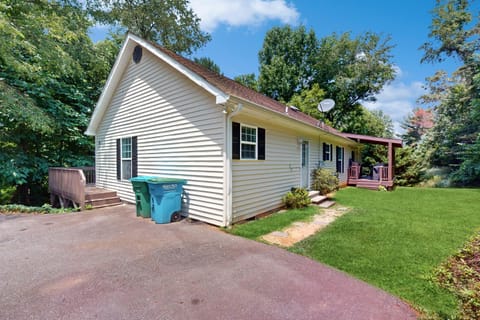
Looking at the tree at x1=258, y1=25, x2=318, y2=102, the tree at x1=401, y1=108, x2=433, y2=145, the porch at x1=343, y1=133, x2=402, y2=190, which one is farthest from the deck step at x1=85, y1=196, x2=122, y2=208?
the tree at x1=401, y1=108, x2=433, y2=145

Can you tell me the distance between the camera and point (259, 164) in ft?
20.4

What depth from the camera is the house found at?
526 centimetres

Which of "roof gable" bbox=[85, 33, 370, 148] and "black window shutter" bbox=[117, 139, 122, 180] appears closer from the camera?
"roof gable" bbox=[85, 33, 370, 148]

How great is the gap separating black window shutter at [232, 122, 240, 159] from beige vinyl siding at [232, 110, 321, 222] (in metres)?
0.12

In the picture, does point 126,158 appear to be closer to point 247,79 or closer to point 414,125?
point 247,79

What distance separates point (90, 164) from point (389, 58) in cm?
2511

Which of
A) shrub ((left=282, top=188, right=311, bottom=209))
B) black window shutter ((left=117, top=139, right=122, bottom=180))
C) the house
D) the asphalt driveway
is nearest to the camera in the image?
the asphalt driveway

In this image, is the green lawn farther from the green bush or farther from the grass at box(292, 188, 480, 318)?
the green bush

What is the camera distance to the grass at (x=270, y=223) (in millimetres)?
4844

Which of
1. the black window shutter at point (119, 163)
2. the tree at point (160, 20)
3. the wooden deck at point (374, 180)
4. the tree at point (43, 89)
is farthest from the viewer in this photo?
the tree at point (160, 20)

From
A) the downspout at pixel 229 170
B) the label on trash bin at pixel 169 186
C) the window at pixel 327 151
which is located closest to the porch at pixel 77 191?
the label on trash bin at pixel 169 186

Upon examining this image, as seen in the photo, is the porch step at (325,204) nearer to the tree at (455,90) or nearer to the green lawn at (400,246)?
the green lawn at (400,246)

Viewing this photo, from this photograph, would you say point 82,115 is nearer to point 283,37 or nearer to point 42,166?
point 42,166

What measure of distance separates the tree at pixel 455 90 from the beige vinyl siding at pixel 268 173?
40.9 feet
